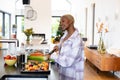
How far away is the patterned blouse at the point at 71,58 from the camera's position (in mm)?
2439

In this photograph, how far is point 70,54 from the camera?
96.0 inches

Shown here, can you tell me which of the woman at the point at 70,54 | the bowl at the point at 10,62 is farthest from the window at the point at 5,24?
the woman at the point at 70,54

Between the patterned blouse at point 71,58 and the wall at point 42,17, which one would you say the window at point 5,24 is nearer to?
the wall at point 42,17

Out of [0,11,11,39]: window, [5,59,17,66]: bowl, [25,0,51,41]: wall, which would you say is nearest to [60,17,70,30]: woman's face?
[5,59,17,66]: bowl

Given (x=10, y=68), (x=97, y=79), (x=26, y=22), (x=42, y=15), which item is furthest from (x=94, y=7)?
(x=10, y=68)

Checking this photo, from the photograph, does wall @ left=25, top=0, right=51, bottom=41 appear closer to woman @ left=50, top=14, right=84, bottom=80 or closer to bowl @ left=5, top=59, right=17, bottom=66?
bowl @ left=5, top=59, right=17, bottom=66

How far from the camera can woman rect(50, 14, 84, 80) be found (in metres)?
2.44

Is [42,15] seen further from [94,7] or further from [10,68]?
[10,68]

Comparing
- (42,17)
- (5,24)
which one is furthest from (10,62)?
(5,24)

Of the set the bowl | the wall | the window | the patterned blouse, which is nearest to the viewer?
the patterned blouse

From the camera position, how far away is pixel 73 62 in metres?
2.50

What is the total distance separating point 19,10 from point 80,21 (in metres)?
4.33

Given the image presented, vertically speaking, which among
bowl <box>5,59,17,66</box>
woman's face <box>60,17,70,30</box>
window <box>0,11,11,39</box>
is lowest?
bowl <box>5,59,17,66</box>

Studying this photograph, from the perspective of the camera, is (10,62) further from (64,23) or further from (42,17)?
(42,17)
